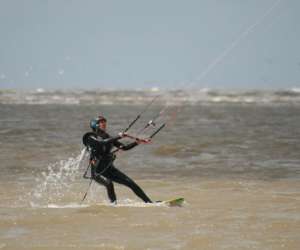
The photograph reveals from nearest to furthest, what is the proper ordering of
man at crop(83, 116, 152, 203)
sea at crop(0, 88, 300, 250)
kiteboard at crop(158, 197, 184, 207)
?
sea at crop(0, 88, 300, 250), man at crop(83, 116, 152, 203), kiteboard at crop(158, 197, 184, 207)

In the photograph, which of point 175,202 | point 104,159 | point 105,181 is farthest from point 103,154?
point 175,202

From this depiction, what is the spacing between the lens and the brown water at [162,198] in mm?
10414

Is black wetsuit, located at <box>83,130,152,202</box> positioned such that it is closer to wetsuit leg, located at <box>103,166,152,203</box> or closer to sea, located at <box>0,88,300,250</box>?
wetsuit leg, located at <box>103,166,152,203</box>

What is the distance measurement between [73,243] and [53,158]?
12.9 metres

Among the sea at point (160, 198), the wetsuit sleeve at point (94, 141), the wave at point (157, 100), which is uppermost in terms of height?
the wetsuit sleeve at point (94, 141)

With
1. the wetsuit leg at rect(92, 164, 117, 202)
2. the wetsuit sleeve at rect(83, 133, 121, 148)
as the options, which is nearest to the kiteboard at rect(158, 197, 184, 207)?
the wetsuit leg at rect(92, 164, 117, 202)

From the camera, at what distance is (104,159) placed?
529 inches

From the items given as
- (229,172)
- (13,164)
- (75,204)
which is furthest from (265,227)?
(13,164)

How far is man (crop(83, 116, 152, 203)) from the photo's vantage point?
13188 millimetres

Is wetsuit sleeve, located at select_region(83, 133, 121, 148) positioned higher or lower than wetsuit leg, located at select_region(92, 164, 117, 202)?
higher

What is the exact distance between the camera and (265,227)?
11.2 meters

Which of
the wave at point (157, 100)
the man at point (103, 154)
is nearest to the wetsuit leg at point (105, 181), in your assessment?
the man at point (103, 154)

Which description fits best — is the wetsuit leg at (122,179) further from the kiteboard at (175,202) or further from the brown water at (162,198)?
the kiteboard at (175,202)

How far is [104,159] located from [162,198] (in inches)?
77.6
